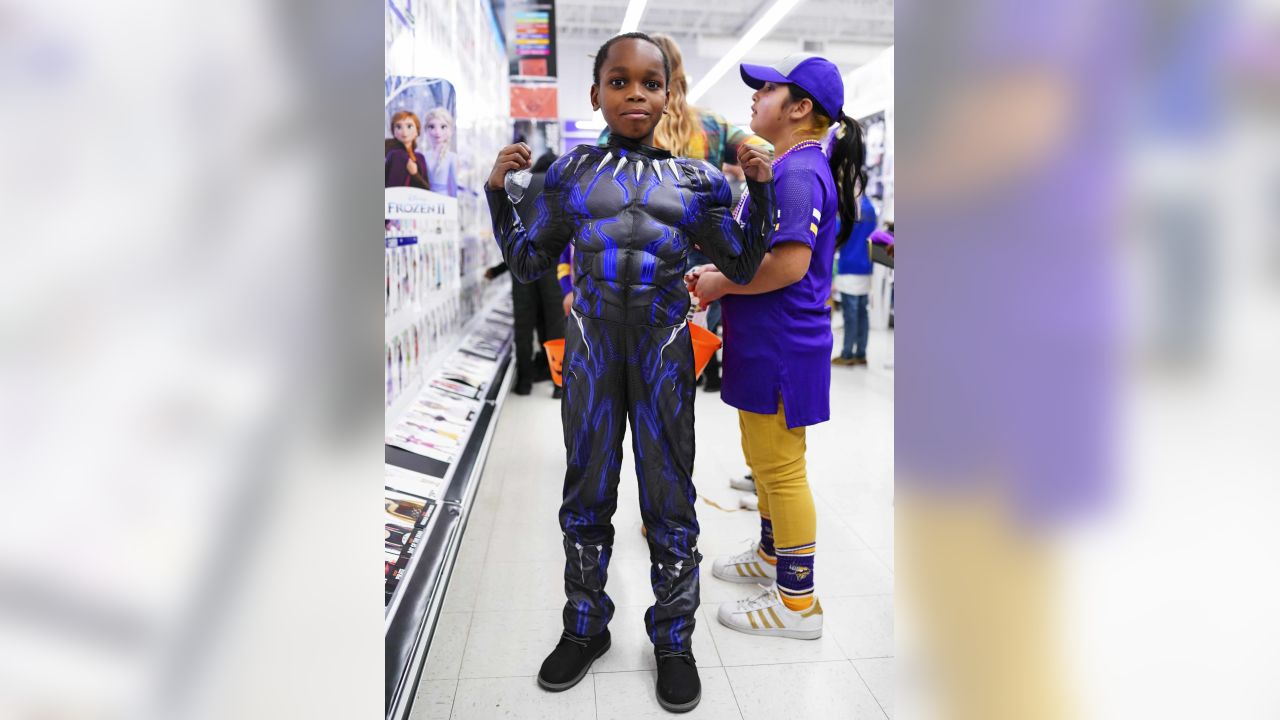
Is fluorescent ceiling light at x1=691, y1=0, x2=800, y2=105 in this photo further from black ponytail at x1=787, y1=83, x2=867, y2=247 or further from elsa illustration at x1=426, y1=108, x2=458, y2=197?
black ponytail at x1=787, y1=83, x2=867, y2=247

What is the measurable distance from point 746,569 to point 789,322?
974 mm

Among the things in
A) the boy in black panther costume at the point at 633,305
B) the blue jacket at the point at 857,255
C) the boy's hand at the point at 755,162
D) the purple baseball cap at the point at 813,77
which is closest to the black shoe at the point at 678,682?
the boy in black panther costume at the point at 633,305

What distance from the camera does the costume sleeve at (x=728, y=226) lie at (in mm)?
1800

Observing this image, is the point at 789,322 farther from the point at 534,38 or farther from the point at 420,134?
the point at 534,38

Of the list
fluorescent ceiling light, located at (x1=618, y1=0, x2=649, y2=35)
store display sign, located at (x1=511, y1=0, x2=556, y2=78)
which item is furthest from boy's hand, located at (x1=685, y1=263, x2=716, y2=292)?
fluorescent ceiling light, located at (x1=618, y1=0, x2=649, y2=35)

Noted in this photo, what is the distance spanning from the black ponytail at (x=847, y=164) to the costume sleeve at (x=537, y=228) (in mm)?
887

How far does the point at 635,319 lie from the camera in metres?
1.79

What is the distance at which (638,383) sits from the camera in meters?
1.84

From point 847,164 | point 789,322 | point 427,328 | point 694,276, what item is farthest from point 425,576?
point 847,164

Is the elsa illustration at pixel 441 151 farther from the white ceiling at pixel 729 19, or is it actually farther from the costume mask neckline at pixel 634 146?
the white ceiling at pixel 729 19
